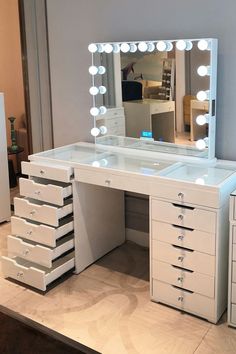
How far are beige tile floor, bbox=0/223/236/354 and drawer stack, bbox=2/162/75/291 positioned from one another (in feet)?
0.38

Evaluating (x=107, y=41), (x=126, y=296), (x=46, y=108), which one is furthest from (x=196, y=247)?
(x=46, y=108)

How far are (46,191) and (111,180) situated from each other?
0.43 metres

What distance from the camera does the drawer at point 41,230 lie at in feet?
8.86

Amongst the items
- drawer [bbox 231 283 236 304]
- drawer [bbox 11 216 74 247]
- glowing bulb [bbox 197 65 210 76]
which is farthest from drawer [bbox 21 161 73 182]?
drawer [bbox 231 283 236 304]

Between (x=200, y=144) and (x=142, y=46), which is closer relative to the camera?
Result: (x=200, y=144)

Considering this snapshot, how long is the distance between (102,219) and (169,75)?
3.48 feet

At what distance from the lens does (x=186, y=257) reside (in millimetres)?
2408

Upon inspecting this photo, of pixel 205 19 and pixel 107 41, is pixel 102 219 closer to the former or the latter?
pixel 107 41

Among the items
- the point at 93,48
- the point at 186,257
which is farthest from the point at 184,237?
the point at 93,48

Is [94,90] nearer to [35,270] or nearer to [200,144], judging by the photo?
[200,144]

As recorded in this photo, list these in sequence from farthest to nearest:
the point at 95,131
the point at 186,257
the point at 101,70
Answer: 1. the point at 95,131
2. the point at 101,70
3. the point at 186,257

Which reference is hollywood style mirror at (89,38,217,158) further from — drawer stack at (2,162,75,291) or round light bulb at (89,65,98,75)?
drawer stack at (2,162,75,291)

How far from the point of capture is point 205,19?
2658 millimetres

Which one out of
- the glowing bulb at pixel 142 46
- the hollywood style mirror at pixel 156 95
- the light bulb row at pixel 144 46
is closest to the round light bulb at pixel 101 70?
the hollywood style mirror at pixel 156 95
